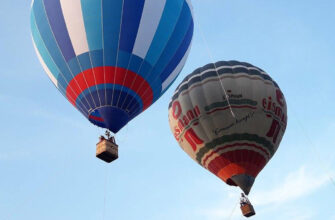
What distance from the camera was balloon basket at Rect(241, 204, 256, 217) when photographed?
17.8 metres

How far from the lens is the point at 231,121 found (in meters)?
18.5

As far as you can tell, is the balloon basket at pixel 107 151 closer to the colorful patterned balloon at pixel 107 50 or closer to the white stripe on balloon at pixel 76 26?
the colorful patterned balloon at pixel 107 50

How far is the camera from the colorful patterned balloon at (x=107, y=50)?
17578 millimetres

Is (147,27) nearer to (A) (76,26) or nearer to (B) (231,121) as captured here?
(A) (76,26)

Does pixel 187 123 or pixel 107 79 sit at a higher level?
pixel 107 79

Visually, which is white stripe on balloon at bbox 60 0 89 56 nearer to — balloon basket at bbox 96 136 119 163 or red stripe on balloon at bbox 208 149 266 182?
balloon basket at bbox 96 136 119 163

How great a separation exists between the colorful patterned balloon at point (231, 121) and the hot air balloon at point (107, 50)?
6.10 feet

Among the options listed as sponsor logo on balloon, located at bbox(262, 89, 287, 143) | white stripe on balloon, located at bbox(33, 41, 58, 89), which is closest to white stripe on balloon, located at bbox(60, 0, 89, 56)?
white stripe on balloon, located at bbox(33, 41, 58, 89)

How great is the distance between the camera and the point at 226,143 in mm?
18469

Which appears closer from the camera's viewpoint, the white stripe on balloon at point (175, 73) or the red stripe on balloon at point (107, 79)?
the red stripe on balloon at point (107, 79)

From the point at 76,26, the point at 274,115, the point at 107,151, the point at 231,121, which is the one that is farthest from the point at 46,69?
the point at 274,115

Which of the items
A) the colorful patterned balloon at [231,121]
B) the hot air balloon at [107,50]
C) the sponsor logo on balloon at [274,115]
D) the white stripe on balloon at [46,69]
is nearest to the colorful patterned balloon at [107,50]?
the hot air balloon at [107,50]

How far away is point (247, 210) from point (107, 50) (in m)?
7.55

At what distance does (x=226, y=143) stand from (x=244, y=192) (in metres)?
1.89
